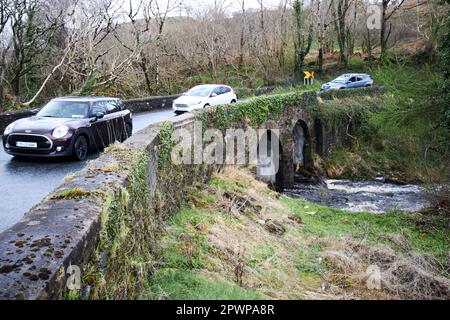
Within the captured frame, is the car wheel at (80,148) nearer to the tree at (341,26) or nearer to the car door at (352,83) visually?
the car door at (352,83)

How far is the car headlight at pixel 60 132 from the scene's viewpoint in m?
11.1

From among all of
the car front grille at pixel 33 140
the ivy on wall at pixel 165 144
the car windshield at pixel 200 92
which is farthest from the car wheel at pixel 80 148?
the car windshield at pixel 200 92

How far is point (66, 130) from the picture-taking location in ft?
37.1

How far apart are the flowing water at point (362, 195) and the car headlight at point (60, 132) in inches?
482

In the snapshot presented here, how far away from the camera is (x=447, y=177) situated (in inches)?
685

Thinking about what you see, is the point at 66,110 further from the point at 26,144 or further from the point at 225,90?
the point at 225,90

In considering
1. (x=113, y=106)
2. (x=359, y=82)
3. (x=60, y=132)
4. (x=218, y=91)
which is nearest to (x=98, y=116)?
(x=60, y=132)

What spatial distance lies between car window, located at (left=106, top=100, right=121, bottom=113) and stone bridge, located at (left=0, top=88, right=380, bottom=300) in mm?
3167

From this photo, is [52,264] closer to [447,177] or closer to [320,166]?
[447,177]

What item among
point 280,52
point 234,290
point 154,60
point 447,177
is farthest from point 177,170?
point 280,52

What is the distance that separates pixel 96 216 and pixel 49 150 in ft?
24.5

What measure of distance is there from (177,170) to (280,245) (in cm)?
299

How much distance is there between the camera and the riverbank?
6828 mm

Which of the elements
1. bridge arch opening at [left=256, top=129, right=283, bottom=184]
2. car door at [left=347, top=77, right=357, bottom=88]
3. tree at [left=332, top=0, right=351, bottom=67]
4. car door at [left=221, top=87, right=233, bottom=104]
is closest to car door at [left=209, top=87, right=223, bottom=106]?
car door at [left=221, top=87, right=233, bottom=104]
